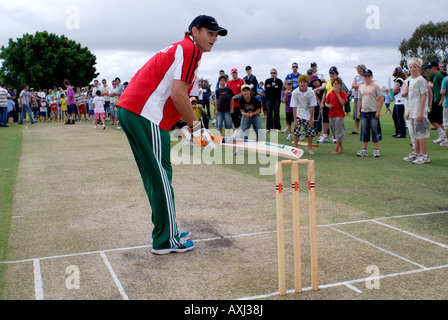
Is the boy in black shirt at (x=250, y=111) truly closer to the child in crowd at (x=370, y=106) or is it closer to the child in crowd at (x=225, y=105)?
the child in crowd at (x=225, y=105)

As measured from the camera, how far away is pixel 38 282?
13.3ft

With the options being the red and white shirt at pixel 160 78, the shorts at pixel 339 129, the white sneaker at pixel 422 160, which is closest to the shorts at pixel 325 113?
the shorts at pixel 339 129

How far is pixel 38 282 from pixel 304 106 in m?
8.95

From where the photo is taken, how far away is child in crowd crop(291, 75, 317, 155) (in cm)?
1161

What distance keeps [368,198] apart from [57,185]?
5.74 m

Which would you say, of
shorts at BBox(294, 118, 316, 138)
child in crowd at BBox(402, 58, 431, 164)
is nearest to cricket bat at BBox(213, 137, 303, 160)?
child in crowd at BBox(402, 58, 431, 164)

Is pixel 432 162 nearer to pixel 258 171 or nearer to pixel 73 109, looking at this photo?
pixel 258 171

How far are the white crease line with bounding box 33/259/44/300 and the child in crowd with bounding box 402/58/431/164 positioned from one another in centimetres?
845

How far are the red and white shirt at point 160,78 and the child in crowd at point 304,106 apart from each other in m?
7.45

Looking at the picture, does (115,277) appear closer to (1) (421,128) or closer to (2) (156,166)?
(2) (156,166)

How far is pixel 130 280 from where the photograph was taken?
13.4ft

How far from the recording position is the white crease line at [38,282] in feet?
12.4

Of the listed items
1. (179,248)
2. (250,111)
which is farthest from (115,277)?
(250,111)
